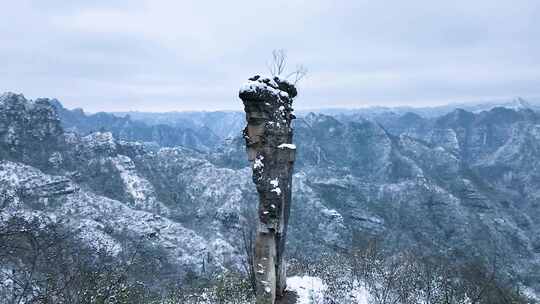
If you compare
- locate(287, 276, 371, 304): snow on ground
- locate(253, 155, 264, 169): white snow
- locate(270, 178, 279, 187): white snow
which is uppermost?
locate(253, 155, 264, 169): white snow

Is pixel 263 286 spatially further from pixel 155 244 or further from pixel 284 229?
pixel 155 244

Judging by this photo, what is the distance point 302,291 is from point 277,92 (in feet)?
62.7

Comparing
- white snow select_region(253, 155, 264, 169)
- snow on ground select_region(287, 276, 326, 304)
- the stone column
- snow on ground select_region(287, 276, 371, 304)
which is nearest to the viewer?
the stone column

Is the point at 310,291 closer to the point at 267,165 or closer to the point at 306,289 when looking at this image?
the point at 306,289

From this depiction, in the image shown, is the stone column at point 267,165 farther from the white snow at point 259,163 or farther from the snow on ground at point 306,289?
the snow on ground at point 306,289

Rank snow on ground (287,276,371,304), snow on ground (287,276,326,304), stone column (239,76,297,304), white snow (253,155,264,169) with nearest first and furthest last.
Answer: stone column (239,76,297,304), white snow (253,155,264,169), snow on ground (287,276,326,304), snow on ground (287,276,371,304)

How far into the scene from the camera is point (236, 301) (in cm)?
4584

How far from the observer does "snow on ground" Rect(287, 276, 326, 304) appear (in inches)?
1567

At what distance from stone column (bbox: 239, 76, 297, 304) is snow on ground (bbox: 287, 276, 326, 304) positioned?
15.6 feet

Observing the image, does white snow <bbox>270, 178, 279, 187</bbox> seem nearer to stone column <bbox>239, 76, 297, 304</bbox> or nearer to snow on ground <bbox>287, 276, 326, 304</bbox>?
stone column <bbox>239, 76, 297, 304</bbox>

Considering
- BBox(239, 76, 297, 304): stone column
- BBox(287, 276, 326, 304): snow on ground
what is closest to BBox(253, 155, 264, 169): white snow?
BBox(239, 76, 297, 304): stone column

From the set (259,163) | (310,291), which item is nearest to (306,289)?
(310,291)

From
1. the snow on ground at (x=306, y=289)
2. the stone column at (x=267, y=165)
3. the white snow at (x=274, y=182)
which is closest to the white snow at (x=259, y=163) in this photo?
the stone column at (x=267, y=165)

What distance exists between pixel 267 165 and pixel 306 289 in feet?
48.5
